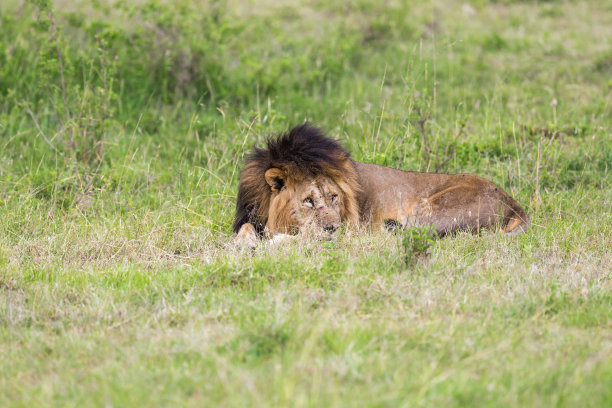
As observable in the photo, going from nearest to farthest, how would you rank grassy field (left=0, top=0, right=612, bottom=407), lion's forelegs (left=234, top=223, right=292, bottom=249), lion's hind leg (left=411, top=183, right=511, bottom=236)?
grassy field (left=0, top=0, right=612, bottom=407) → lion's forelegs (left=234, top=223, right=292, bottom=249) → lion's hind leg (left=411, top=183, right=511, bottom=236)

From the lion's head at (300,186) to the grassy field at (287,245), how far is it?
1.00ft

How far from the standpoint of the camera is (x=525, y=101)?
9547 mm

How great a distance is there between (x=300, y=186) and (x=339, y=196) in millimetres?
345

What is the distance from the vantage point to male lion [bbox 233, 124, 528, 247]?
6.04 meters

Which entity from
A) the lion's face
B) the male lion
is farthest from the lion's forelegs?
the lion's face

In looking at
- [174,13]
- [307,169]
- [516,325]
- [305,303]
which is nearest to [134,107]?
[174,13]

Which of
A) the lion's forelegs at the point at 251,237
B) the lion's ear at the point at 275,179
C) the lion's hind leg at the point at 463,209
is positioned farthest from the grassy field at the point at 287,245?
the lion's ear at the point at 275,179

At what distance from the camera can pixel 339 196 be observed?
20.2 feet

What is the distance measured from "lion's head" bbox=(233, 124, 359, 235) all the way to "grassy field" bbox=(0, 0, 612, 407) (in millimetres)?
304

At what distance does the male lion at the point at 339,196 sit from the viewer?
238 inches

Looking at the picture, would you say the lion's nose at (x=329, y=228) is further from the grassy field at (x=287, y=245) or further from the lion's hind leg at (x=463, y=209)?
the lion's hind leg at (x=463, y=209)

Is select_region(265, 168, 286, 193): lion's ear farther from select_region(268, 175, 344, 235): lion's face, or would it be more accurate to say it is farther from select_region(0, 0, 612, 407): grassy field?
select_region(0, 0, 612, 407): grassy field

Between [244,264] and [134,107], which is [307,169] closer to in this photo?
[244,264]

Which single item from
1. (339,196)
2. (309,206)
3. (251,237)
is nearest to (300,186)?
(309,206)
